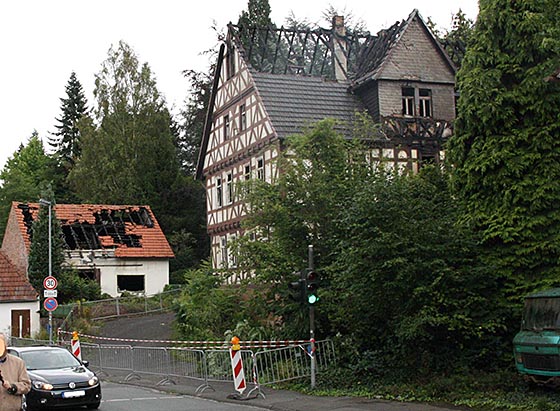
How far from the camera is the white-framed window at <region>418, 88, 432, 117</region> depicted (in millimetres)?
37594

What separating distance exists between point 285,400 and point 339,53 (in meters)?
28.1

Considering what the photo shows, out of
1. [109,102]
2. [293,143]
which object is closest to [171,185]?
[109,102]

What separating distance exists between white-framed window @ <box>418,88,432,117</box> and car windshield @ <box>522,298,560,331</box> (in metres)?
21.8

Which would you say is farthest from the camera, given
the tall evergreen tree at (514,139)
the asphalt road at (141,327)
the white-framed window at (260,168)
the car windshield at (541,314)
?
the white-framed window at (260,168)

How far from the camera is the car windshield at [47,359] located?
17.7m

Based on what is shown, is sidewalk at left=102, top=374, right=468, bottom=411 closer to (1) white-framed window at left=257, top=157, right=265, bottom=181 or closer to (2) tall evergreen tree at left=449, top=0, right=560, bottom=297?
(2) tall evergreen tree at left=449, top=0, right=560, bottom=297

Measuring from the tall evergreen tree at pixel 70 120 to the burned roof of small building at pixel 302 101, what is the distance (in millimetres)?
39503

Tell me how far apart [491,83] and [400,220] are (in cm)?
415

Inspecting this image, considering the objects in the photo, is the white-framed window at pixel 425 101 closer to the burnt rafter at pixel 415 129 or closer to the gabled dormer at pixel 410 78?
the gabled dormer at pixel 410 78

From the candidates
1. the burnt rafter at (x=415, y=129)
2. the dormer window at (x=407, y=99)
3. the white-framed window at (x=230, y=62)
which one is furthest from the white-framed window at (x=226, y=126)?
the dormer window at (x=407, y=99)

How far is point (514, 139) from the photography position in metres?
19.0

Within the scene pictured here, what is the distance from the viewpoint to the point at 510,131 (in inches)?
757

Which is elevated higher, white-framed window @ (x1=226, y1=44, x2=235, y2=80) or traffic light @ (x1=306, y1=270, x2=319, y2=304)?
white-framed window @ (x1=226, y1=44, x2=235, y2=80)

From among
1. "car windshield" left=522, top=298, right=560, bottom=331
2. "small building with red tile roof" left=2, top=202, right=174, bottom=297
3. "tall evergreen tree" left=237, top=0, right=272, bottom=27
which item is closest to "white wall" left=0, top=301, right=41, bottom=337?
"small building with red tile roof" left=2, top=202, right=174, bottom=297
